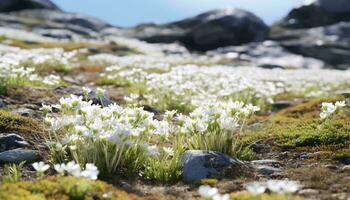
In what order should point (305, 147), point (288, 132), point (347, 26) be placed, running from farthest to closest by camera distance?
1. point (347, 26)
2. point (288, 132)
3. point (305, 147)

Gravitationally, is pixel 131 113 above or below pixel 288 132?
above

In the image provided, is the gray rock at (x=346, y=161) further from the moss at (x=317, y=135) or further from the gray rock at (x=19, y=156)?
the gray rock at (x=19, y=156)

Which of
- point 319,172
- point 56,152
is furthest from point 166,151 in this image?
point 319,172

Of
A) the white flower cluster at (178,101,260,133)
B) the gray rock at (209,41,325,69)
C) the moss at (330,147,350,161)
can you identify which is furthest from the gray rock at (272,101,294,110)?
the gray rock at (209,41,325,69)

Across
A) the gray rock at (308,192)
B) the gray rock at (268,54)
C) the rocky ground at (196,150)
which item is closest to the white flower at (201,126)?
the rocky ground at (196,150)

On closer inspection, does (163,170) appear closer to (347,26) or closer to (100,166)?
(100,166)
